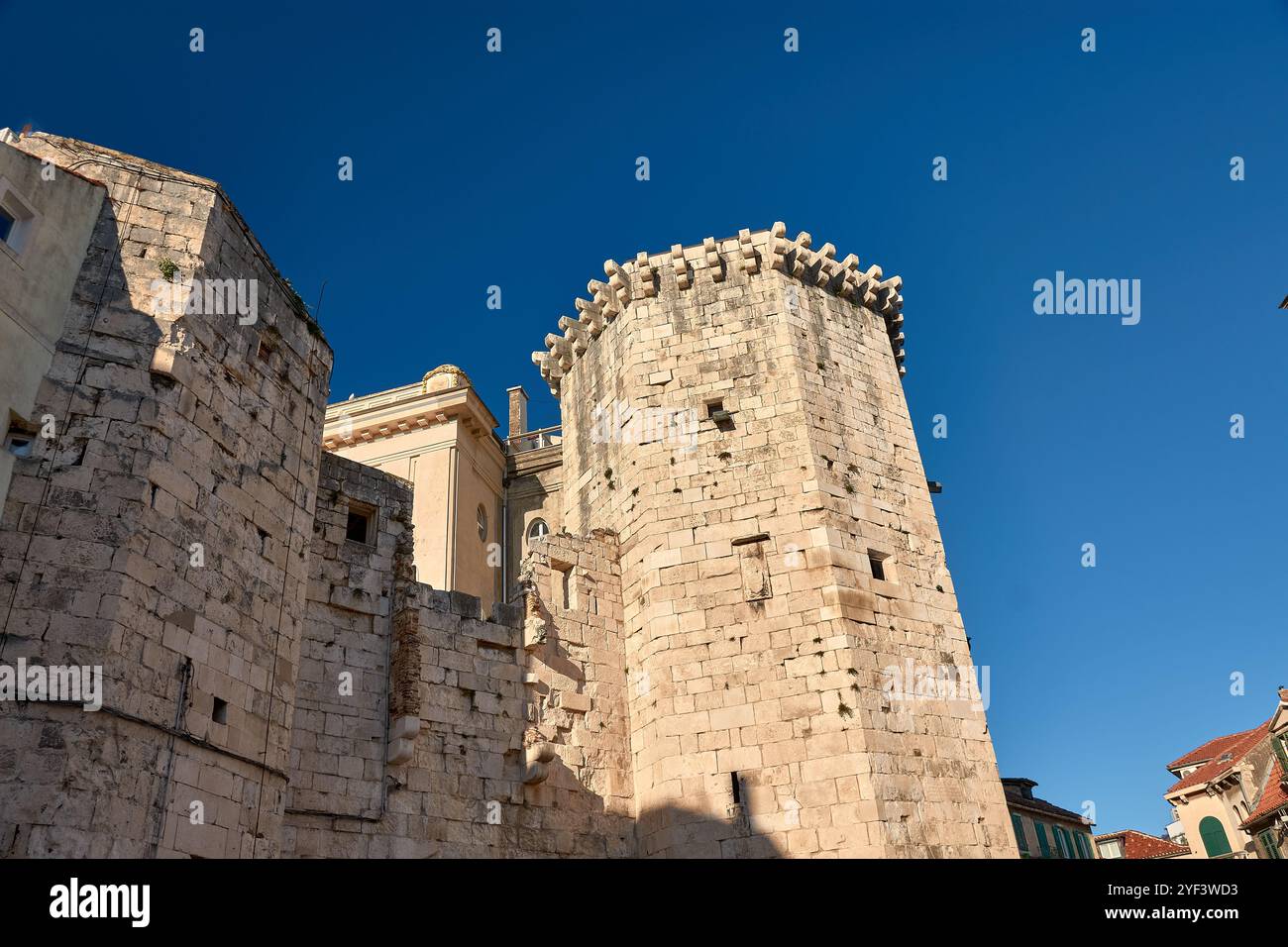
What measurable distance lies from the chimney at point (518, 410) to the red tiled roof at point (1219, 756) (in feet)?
80.2

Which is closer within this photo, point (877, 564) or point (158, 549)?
point (158, 549)

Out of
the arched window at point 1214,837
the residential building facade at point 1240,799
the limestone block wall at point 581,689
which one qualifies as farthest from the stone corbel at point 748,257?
the arched window at point 1214,837

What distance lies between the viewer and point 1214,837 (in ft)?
105

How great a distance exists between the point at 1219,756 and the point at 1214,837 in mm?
5711

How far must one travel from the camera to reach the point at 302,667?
1194 cm

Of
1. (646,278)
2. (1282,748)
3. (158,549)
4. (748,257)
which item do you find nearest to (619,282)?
(646,278)

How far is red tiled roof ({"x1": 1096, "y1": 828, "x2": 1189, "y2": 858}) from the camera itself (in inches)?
1459

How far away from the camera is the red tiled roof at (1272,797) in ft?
90.9

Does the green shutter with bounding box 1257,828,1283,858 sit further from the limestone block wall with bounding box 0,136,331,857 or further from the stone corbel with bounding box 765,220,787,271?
the limestone block wall with bounding box 0,136,331,857

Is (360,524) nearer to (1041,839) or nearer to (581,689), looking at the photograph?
(581,689)

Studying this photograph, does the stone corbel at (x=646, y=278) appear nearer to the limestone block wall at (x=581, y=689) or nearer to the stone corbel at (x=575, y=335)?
the stone corbel at (x=575, y=335)

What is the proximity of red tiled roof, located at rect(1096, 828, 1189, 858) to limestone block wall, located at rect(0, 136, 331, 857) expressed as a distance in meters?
36.9
